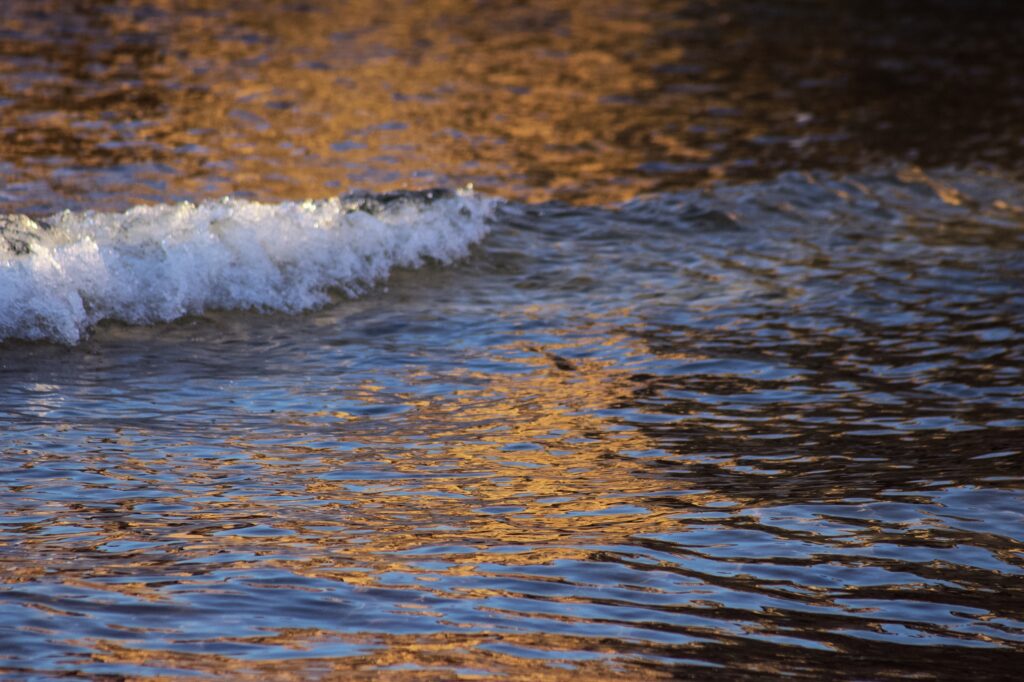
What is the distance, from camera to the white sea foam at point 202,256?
10.8m

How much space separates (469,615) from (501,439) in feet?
9.01

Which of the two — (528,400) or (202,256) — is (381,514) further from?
(202,256)

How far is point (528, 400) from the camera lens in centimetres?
955

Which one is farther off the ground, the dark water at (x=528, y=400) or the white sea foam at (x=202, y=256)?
the white sea foam at (x=202, y=256)

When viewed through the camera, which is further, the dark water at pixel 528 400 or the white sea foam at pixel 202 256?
the white sea foam at pixel 202 256

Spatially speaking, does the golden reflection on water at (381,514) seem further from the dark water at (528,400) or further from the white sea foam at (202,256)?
the white sea foam at (202,256)

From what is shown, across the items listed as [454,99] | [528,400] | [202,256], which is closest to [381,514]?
[528,400]

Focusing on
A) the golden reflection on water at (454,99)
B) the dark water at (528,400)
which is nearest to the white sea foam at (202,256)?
the dark water at (528,400)

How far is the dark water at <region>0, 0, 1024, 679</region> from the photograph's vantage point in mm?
5957

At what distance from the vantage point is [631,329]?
37.9 feet

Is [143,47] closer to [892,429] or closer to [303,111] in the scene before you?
[303,111]

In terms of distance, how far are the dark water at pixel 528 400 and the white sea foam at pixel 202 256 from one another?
0.08m

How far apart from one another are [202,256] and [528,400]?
3.94 metres

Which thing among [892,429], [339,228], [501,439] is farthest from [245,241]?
[892,429]
